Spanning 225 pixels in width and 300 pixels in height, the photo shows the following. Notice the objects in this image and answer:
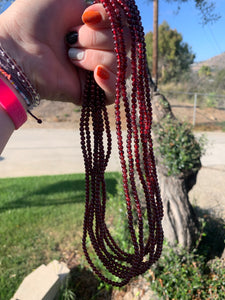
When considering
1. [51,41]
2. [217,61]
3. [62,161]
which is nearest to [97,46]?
[51,41]

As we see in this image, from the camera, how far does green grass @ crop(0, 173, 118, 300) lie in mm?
3509

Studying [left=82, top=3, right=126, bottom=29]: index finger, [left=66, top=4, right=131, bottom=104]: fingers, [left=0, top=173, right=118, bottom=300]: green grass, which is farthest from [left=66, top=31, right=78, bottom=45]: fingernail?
[left=0, top=173, right=118, bottom=300]: green grass

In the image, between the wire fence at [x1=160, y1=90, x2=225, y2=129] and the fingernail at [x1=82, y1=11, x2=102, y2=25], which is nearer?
the fingernail at [x1=82, y1=11, x2=102, y2=25]

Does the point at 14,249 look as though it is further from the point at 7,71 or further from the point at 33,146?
the point at 33,146

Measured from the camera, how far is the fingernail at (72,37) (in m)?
1.09

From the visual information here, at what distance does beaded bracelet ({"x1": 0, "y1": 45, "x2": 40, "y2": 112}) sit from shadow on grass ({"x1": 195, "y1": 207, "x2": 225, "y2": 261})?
2488mm

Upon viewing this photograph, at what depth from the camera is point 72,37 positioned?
110 cm

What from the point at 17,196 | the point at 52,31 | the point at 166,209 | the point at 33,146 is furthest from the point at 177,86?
the point at 52,31

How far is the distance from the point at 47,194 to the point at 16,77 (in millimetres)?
4729

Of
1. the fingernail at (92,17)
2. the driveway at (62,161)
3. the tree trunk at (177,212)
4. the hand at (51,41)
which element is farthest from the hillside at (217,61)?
the fingernail at (92,17)

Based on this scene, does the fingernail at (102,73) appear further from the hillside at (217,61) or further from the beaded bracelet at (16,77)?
the hillside at (217,61)

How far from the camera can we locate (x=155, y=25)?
10023 millimetres

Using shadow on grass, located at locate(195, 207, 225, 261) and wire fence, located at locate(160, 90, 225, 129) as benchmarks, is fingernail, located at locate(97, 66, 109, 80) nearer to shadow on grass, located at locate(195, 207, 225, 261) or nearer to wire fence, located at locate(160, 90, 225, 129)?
shadow on grass, located at locate(195, 207, 225, 261)

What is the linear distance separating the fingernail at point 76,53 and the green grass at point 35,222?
2852mm
